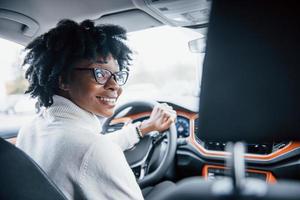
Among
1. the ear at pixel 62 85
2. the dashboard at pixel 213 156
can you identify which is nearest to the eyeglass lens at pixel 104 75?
the ear at pixel 62 85

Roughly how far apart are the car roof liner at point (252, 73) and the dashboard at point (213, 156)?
173 cm

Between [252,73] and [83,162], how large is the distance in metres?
0.78

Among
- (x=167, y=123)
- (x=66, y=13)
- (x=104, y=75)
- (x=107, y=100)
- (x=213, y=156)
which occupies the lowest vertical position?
(x=213, y=156)

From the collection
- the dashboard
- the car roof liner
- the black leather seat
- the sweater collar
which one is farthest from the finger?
the car roof liner

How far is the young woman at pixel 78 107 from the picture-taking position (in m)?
1.26

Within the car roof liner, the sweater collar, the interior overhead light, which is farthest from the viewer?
the interior overhead light

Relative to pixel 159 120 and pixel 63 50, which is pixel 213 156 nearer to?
pixel 159 120

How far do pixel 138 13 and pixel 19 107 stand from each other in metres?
2.87

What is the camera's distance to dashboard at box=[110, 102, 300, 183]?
2.31 m

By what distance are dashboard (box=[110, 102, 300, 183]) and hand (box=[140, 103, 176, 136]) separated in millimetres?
219


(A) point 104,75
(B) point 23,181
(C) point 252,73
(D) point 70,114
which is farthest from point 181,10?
(C) point 252,73

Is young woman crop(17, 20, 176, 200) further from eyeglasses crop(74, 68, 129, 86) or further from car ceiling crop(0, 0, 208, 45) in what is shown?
car ceiling crop(0, 0, 208, 45)

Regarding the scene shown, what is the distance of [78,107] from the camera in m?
1.50

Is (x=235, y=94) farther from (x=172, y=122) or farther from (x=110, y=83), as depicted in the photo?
(x=172, y=122)
